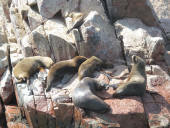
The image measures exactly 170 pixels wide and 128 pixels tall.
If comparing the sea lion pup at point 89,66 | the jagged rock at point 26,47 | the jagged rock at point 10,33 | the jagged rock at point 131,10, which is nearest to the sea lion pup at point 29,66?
the jagged rock at point 26,47

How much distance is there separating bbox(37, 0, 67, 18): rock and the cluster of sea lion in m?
2.38

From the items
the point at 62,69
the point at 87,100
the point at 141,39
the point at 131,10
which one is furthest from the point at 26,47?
the point at 131,10

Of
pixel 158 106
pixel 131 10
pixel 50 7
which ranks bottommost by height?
pixel 158 106

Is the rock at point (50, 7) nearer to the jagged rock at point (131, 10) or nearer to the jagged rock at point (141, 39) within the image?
the jagged rock at point (131, 10)

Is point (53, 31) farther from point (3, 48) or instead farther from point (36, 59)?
point (3, 48)

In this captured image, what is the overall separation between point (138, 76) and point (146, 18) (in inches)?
158

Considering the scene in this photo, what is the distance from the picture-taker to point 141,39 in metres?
10.9

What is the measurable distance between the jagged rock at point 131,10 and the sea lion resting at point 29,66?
11.3 ft

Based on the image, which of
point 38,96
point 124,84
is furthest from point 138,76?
point 38,96

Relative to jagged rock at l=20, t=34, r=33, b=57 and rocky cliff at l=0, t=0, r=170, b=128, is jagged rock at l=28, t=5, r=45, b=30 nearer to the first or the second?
rocky cliff at l=0, t=0, r=170, b=128

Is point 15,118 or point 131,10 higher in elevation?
point 131,10

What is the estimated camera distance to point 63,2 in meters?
12.1

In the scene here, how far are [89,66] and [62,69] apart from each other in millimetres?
869

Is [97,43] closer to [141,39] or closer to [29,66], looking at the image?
[141,39]
